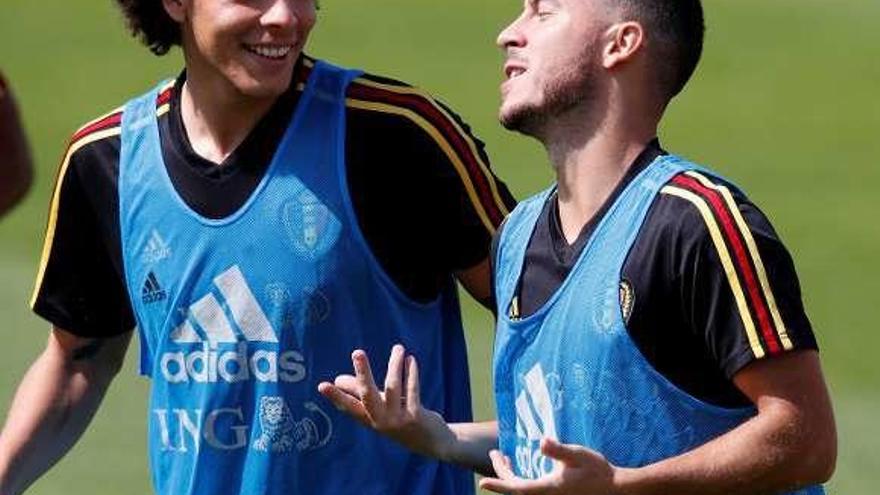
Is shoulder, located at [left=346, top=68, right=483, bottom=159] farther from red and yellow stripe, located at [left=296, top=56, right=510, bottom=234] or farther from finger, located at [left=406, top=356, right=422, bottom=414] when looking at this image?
finger, located at [left=406, top=356, right=422, bottom=414]

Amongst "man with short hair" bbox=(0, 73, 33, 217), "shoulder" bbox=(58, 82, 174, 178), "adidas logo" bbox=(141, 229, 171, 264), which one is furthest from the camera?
"shoulder" bbox=(58, 82, 174, 178)

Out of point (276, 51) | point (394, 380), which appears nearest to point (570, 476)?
point (394, 380)

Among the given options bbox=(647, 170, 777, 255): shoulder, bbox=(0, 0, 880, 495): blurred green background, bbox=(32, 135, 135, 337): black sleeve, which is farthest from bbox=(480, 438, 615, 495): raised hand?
bbox=(0, 0, 880, 495): blurred green background

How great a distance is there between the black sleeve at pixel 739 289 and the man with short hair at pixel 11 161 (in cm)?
153

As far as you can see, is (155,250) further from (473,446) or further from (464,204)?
(473,446)

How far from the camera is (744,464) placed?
4.70 metres

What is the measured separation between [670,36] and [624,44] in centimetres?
10

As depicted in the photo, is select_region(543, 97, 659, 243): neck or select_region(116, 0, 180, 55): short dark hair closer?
select_region(543, 97, 659, 243): neck

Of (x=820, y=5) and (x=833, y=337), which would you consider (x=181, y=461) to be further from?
(x=820, y=5)

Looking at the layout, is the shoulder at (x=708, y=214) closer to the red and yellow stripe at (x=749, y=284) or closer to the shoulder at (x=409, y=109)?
the red and yellow stripe at (x=749, y=284)

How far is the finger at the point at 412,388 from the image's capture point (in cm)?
509

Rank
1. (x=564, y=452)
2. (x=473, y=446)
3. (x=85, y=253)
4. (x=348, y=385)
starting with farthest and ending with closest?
(x=85, y=253) < (x=473, y=446) < (x=348, y=385) < (x=564, y=452)

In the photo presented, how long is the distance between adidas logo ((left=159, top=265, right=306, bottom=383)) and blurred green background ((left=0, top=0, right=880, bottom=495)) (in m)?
3.10

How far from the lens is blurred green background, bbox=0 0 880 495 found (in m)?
9.30
